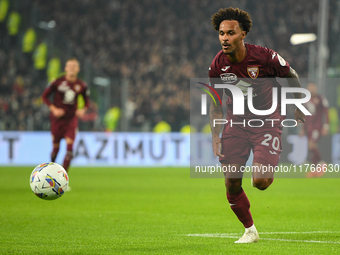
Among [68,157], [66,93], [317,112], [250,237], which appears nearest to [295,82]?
[250,237]

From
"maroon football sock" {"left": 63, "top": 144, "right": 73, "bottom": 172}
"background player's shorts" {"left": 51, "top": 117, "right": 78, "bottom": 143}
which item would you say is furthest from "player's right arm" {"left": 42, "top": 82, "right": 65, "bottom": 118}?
"maroon football sock" {"left": 63, "top": 144, "right": 73, "bottom": 172}

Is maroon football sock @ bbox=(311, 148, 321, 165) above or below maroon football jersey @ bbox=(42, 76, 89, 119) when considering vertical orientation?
below

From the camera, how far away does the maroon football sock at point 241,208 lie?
17.0 feet

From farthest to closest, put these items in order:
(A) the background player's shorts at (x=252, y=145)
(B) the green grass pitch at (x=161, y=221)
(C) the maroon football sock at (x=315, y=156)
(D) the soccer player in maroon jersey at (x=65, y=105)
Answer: (C) the maroon football sock at (x=315, y=156) → (D) the soccer player in maroon jersey at (x=65, y=105) → (A) the background player's shorts at (x=252, y=145) → (B) the green grass pitch at (x=161, y=221)

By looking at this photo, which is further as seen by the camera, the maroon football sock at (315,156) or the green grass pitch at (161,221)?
the maroon football sock at (315,156)

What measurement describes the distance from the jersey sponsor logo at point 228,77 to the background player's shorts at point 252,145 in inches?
17.4

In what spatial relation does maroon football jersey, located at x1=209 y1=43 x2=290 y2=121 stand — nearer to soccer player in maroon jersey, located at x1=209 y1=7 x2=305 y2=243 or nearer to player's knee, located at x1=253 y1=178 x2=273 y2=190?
soccer player in maroon jersey, located at x1=209 y1=7 x2=305 y2=243

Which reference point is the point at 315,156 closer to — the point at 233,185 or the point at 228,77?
the point at 233,185

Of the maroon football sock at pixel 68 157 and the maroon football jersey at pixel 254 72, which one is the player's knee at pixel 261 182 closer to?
the maroon football jersey at pixel 254 72

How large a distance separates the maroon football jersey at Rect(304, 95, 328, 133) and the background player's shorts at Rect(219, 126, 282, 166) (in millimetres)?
9839

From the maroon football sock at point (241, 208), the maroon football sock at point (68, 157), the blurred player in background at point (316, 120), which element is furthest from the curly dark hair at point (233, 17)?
the blurred player in background at point (316, 120)

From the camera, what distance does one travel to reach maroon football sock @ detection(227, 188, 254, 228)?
17.0 ft

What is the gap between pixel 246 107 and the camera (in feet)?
16.9

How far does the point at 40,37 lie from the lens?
64.8ft
